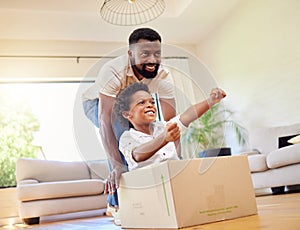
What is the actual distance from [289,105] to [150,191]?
2924 millimetres

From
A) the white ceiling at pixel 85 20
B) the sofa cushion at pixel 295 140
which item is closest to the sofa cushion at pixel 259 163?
the sofa cushion at pixel 295 140

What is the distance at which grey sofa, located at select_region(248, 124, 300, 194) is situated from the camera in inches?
110

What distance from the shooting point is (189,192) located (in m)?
1.06

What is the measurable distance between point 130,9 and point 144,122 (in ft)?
7.79

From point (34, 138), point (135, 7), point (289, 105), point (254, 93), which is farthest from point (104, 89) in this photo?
point (34, 138)

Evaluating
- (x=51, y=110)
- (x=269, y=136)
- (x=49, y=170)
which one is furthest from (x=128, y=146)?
(x=51, y=110)

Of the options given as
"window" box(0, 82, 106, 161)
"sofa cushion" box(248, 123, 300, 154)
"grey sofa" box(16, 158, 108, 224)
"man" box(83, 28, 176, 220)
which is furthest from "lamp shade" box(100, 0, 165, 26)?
"man" box(83, 28, 176, 220)

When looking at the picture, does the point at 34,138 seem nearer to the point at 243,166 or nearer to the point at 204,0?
the point at 204,0

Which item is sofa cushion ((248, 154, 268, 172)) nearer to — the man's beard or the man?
the man

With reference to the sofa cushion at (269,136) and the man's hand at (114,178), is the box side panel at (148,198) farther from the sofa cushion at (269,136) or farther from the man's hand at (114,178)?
the sofa cushion at (269,136)

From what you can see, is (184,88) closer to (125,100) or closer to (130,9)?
(125,100)

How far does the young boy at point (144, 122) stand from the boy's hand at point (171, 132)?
0.04 m

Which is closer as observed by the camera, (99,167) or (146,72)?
(146,72)

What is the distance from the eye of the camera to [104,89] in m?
1.27
